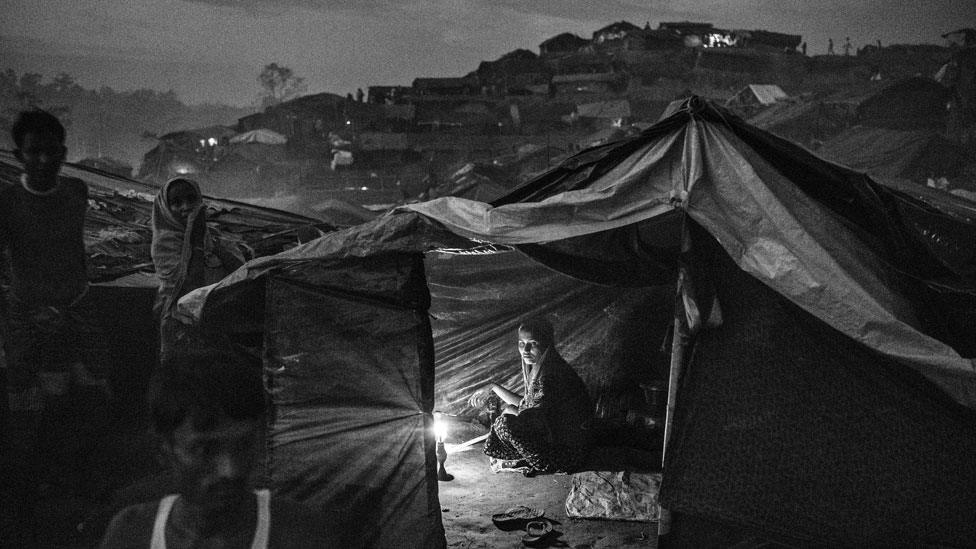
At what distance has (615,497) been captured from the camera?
4.93 meters

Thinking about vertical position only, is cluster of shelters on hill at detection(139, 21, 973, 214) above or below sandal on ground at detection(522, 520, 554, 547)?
above

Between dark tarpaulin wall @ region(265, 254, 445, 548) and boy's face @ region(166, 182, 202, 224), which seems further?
boy's face @ region(166, 182, 202, 224)

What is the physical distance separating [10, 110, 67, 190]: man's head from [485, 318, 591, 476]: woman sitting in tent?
13.2 feet

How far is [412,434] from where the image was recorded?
401 cm

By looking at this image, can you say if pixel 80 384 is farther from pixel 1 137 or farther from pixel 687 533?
pixel 1 137

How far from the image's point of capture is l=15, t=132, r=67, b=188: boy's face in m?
4.61

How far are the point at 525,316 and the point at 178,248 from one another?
11.3 ft

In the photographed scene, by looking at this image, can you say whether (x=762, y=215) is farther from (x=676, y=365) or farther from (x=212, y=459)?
(x=212, y=459)

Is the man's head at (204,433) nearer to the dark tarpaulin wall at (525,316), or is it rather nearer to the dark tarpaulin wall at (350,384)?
the dark tarpaulin wall at (350,384)

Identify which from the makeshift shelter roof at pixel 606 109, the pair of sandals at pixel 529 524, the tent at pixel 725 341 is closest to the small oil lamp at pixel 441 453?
the pair of sandals at pixel 529 524

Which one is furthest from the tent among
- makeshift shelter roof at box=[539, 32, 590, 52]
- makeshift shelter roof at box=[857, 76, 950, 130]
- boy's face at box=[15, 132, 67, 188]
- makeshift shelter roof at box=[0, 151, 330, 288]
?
makeshift shelter roof at box=[539, 32, 590, 52]

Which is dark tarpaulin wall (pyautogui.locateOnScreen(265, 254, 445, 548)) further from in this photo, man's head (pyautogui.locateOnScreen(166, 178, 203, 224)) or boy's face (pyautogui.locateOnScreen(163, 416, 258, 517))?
boy's face (pyautogui.locateOnScreen(163, 416, 258, 517))

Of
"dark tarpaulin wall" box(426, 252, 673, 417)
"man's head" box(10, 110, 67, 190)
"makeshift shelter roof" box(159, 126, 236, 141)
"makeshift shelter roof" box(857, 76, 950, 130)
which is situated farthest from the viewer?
"makeshift shelter roof" box(159, 126, 236, 141)

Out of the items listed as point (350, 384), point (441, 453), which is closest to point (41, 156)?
point (350, 384)
